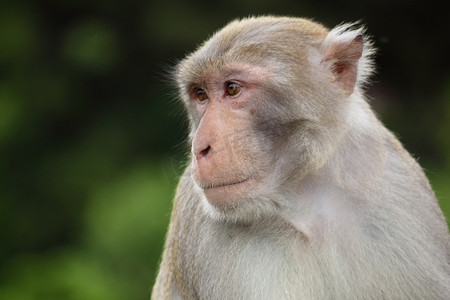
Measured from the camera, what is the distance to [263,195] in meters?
4.58

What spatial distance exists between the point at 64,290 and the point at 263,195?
5.66 meters

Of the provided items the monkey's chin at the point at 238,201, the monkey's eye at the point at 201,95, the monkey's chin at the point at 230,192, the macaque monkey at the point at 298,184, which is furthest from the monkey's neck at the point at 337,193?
the monkey's eye at the point at 201,95

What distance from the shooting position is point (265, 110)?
4.65 meters

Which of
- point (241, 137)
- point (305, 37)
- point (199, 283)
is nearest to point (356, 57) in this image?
point (305, 37)

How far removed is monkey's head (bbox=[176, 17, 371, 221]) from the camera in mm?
4508

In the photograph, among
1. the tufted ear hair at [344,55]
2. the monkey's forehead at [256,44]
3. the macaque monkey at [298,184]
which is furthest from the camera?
the tufted ear hair at [344,55]

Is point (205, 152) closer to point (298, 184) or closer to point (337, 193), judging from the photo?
point (298, 184)

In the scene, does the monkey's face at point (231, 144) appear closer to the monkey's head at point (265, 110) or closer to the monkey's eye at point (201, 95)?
the monkey's head at point (265, 110)

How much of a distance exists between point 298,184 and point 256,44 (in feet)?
2.78

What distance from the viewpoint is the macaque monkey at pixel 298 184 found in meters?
4.58

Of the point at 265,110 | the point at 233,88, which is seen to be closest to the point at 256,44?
the point at 233,88

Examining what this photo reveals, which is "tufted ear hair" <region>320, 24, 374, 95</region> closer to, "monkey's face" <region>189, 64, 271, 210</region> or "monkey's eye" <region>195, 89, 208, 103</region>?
"monkey's face" <region>189, 64, 271, 210</region>

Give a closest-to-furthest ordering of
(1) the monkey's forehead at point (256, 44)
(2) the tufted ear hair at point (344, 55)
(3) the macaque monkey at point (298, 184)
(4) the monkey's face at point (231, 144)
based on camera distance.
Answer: (4) the monkey's face at point (231, 144) → (3) the macaque monkey at point (298, 184) → (1) the monkey's forehead at point (256, 44) → (2) the tufted ear hair at point (344, 55)

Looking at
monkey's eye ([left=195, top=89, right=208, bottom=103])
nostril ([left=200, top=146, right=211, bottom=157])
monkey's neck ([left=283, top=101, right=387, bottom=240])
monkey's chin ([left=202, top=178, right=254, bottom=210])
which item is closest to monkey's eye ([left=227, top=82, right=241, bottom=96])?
monkey's eye ([left=195, top=89, right=208, bottom=103])
